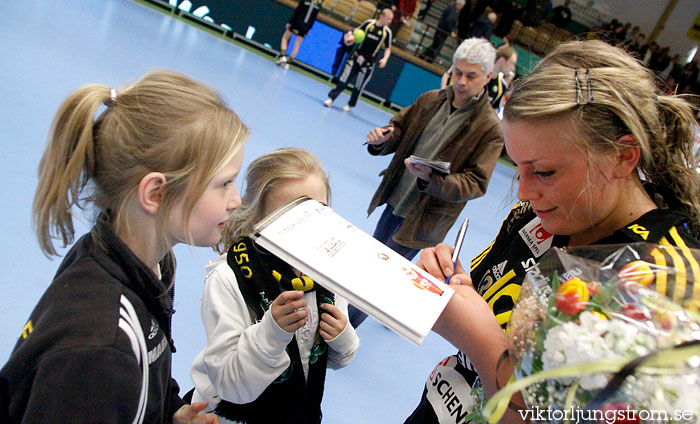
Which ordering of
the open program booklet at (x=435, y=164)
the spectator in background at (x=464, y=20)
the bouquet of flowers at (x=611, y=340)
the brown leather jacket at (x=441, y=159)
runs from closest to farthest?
the bouquet of flowers at (x=611, y=340), the open program booklet at (x=435, y=164), the brown leather jacket at (x=441, y=159), the spectator in background at (x=464, y=20)

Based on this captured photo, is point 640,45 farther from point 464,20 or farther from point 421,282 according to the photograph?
point 421,282

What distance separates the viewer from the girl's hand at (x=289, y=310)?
128 cm

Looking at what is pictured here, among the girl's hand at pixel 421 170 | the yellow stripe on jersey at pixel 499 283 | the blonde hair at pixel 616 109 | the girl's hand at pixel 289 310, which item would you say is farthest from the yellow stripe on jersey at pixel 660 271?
the girl's hand at pixel 421 170

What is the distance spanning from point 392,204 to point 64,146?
2046 millimetres

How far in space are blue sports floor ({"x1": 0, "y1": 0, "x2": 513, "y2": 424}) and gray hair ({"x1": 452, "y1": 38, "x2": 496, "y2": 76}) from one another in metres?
1.36

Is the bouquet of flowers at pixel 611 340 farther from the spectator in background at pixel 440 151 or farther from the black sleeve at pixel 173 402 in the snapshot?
the spectator in background at pixel 440 151

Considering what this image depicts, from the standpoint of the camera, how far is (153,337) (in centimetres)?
105

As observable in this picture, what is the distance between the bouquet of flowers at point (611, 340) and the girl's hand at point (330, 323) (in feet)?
2.39

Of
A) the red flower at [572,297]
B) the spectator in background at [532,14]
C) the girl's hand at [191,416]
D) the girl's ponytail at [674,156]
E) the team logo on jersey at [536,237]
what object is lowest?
the girl's hand at [191,416]

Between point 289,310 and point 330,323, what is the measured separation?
0.81ft

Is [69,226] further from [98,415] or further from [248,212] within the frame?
[248,212]

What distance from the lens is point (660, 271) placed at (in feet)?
2.47

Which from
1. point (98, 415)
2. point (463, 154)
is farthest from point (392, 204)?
point (98, 415)

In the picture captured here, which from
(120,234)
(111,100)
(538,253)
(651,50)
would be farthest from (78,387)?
(651,50)
